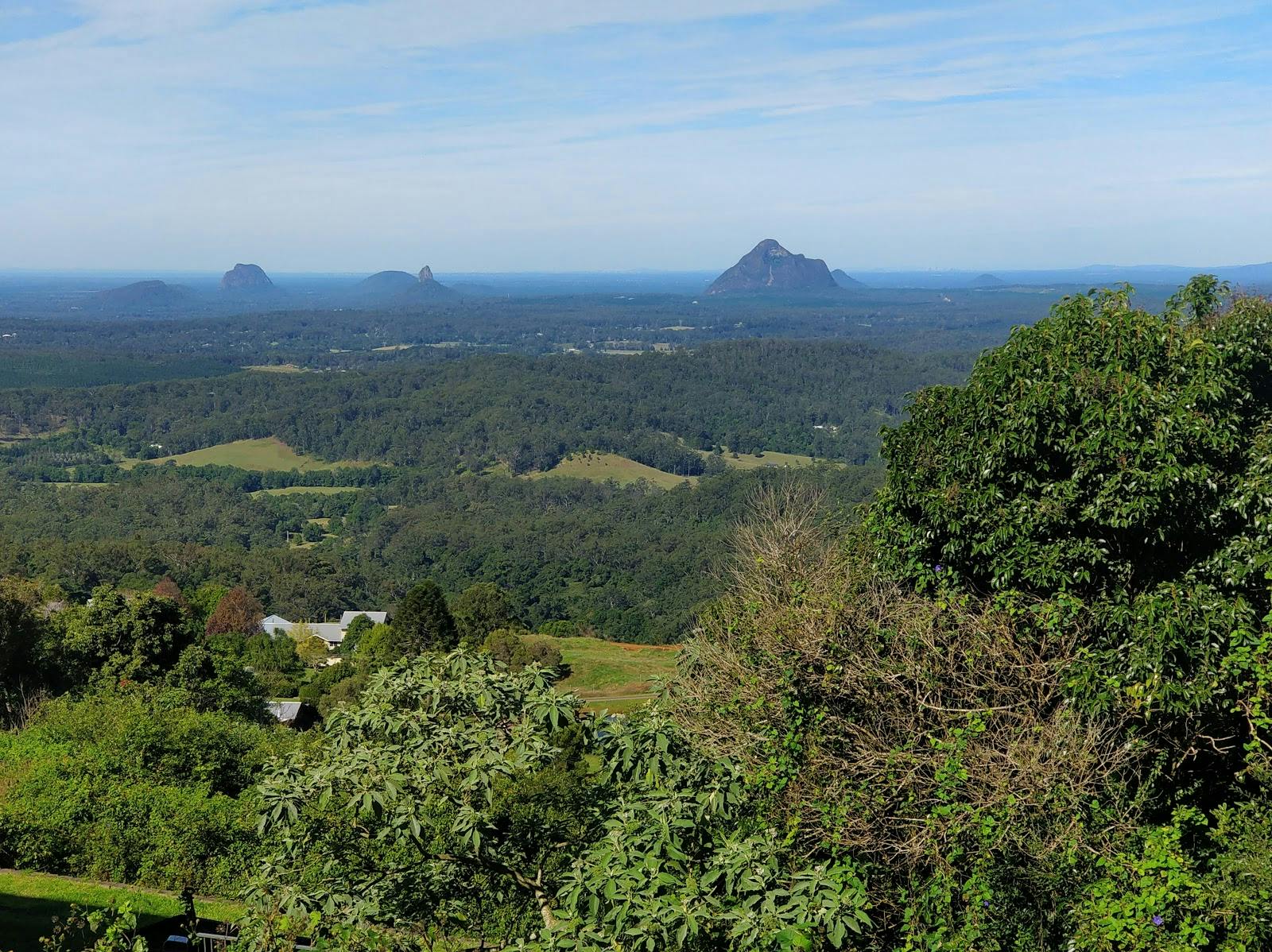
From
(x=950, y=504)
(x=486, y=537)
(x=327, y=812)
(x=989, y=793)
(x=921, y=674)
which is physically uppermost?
(x=950, y=504)

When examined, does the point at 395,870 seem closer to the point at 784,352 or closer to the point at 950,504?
the point at 950,504

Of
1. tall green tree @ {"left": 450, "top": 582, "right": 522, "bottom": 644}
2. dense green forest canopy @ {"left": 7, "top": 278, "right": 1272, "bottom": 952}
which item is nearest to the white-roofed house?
tall green tree @ {"left": 450, "top": 582, "right": 522, "bottom": 644}

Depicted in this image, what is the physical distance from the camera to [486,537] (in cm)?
7281

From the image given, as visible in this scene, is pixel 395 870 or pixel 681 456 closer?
pixel 395 870

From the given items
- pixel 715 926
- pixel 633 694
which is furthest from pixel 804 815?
pixel 633 694

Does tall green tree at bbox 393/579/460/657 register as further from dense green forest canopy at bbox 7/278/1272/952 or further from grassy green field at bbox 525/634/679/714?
dense green forest canopy at bbox 7/278/1272/952

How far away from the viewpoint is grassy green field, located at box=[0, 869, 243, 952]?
7.73m

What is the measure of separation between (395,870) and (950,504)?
13.7 feet

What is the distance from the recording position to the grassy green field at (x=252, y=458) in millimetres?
103250

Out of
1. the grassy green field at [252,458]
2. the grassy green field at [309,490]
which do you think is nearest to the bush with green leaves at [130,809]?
the grassy green field at [309,490]

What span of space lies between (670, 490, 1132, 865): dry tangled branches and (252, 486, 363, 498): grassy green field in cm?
9125

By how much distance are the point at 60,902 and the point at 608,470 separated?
9794 cm

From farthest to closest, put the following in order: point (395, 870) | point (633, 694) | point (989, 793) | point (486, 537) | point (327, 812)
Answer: point (486, 537)
point (633, 694)
point (327, 812)
point (989, 793)
point (395, 870)

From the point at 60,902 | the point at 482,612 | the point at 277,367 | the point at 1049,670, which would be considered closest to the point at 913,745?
the point at 1049,670
